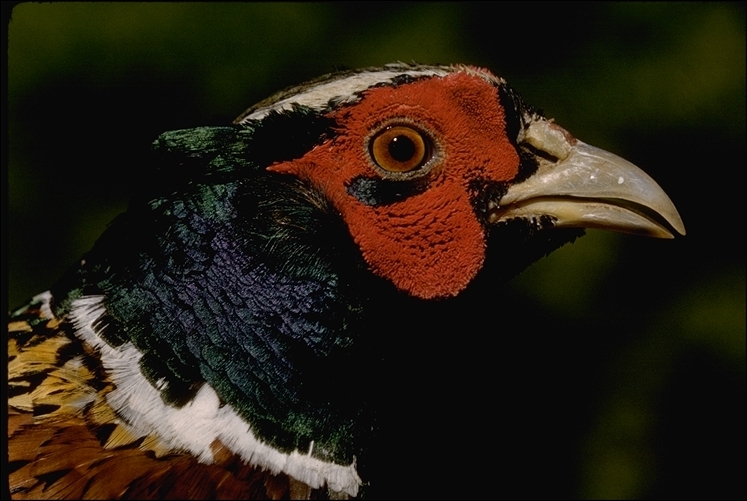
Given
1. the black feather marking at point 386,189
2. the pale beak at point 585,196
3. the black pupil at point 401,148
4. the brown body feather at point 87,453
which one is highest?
the black pupil at point 401,148

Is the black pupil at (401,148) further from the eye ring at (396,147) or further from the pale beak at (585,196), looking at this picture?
the pale beak at (585,196)

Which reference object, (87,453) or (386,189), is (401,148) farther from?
(87,453)

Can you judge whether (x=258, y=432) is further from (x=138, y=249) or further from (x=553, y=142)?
(x=553, y=142)

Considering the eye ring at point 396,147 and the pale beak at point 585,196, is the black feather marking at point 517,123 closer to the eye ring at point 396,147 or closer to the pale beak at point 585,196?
the pale beak at point 585,196

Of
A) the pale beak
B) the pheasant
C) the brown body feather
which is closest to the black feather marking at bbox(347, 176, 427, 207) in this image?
the pheasant

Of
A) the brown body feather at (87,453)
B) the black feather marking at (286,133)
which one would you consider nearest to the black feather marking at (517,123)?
the black feather marking at (286,133)

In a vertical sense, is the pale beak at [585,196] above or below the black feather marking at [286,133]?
below

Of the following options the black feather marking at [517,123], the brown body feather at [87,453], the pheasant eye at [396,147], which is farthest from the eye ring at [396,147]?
the brown body feather at [87,453]

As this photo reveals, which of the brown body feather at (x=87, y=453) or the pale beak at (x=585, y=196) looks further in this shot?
the pale beak at (x=585, y=196)
